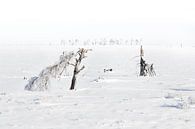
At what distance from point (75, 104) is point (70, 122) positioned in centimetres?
394

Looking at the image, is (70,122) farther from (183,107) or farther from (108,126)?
(183,107)

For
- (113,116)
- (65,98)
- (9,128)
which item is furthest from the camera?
(65,98)

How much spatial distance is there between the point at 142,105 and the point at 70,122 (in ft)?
14.3

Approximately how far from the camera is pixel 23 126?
12430 mm

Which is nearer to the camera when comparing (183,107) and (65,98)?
(183,107)

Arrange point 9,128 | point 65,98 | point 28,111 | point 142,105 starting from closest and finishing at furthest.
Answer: point 9,128, point 28,111, point 142,105, point 65,98

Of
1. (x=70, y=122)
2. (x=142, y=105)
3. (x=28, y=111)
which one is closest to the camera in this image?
(x=70, y=122)

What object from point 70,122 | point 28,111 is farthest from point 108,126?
point 28,111

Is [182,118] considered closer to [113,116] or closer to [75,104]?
[113,116]

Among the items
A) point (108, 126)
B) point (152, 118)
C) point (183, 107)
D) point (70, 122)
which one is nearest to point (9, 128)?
point (70, 122)

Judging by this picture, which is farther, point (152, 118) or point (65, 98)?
point (65, 98)

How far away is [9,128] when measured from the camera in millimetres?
12125

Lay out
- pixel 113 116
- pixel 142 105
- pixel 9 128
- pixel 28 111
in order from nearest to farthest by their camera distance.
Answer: pixel 9 128 < pixel 113 116 < pixel 28 111 < pixel 142 105

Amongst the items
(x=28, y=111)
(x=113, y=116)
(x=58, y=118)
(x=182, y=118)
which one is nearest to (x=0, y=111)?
(x=28, y=111)
